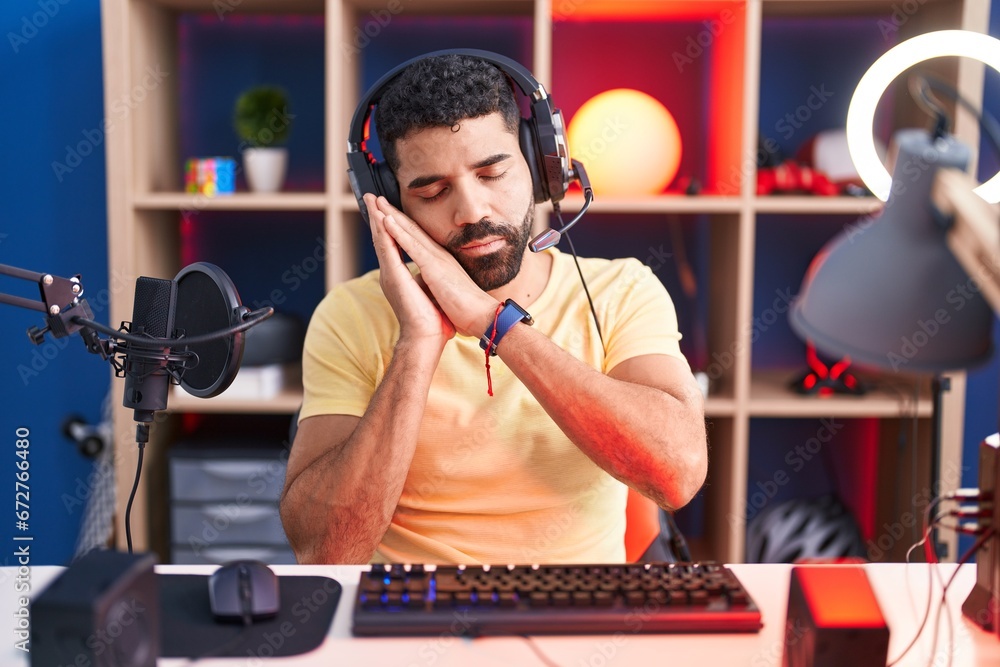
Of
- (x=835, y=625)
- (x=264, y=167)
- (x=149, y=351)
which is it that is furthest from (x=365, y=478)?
(x=264, y=167)

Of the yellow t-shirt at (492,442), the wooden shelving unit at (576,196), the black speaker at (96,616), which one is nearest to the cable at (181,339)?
the black speaker at (96,616)

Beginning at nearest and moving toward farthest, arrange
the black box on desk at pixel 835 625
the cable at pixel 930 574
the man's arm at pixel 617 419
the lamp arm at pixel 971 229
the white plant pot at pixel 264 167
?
the lamp arm at pixel 971 229
the black box on desk at pixel 835 625
the cable at pixel 930 574
the man's arm at pixel 617 419
the white plant pot at pixel 264 167

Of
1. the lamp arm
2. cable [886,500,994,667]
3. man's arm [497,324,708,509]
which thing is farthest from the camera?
man's arm [497,324,708,509]

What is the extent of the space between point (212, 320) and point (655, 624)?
0.51 meters

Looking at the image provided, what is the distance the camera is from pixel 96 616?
63 cm

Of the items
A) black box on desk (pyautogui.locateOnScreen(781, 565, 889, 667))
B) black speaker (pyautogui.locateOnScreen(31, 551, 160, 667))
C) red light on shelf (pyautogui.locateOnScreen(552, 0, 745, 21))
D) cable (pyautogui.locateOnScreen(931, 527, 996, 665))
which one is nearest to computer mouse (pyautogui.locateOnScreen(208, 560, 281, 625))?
black speaker (pyautogui.locateOnScreen(31, 551, 160, 667))

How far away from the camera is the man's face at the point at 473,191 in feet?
4.37

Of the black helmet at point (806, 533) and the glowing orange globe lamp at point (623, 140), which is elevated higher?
the glowing orange globe lamp at point (623, 140)

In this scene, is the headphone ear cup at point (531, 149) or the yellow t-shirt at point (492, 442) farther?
the headphone ear cup at point (531, 149)

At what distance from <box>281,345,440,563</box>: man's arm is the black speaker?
1.69 ft

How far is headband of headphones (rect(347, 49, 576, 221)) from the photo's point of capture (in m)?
1.34

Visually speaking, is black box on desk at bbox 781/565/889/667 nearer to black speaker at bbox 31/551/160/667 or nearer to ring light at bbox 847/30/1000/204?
black speaker at bbox 31/551/160/667

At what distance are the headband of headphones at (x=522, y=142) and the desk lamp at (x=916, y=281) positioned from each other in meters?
0.81

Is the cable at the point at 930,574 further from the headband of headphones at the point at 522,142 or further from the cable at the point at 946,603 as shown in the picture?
the headband of headphones at the point at 522,142
